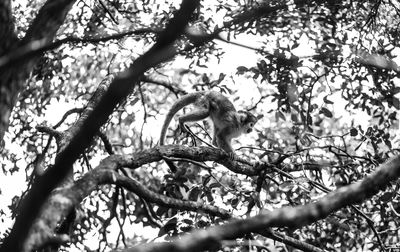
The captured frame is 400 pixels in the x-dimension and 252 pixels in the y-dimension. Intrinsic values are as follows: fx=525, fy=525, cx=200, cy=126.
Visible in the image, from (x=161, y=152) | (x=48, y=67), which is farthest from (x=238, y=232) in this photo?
(x=48, y=67)

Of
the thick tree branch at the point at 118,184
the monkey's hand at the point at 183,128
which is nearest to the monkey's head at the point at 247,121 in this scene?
the monkey's hand at the point at 183,128

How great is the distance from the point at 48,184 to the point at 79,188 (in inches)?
78.5

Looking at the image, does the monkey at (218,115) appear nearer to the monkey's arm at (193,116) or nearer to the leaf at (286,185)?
the monkey's arm at (193,116)

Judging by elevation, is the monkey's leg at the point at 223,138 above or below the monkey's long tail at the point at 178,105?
below

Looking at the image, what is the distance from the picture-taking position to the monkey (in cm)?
759

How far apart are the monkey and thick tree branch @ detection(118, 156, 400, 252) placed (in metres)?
5.03

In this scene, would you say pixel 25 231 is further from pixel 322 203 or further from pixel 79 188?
pixel 79 188

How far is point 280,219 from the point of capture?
77.3 inches

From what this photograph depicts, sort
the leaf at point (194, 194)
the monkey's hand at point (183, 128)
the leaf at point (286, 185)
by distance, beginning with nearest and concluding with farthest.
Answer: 1. the leaf at point (286, 185)
2. the leaf at point (194, 194)
3. the monkey's hand at point (183, 128)

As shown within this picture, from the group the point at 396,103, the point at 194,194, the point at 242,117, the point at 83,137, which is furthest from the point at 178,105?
the point at 83,137

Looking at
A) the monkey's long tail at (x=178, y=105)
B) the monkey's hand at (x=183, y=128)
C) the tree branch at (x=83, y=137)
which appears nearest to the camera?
the tree branch at (x=83, y=137)

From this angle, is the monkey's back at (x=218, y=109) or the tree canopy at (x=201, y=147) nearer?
the tree canopy at (x=201, y=147)

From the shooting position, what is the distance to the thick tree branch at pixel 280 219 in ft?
5.58

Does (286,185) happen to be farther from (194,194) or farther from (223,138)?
(223,138)
